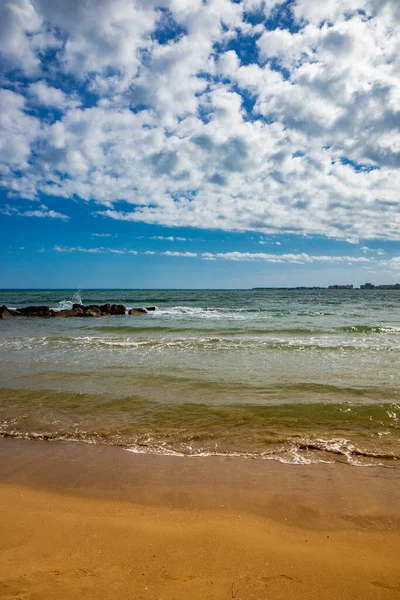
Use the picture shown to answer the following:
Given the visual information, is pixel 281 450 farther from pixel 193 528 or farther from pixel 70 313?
pixel 70 313

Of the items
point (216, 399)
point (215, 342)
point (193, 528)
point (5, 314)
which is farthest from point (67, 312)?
point (193, 528)

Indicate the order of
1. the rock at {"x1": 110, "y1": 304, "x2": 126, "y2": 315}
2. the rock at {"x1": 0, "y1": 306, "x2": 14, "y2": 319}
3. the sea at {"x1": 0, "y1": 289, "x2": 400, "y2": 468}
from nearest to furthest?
1. the sea at {"x1": 0, "y1": 289, "x2": 400, "y2": 468}
2. the rock at {"x1": 0, "y1": 306, "x2": 14, "y2": 319}
3. the rock at {"x1": 110, "y1": 304, "x2": 126, "y2": 315}

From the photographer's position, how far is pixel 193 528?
350 cm

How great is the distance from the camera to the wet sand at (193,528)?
2732 mm

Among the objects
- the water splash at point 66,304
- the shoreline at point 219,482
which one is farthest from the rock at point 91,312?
the shoreline at point 219,482

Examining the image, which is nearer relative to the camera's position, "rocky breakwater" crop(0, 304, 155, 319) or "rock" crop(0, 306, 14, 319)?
"rock" crop(0, 306, 14, 319)

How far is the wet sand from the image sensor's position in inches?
108

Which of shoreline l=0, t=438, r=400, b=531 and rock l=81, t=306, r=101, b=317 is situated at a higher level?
rock l=81, t=306, r=101, b=317

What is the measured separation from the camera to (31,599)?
254 cm

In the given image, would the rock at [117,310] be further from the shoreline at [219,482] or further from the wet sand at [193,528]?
the wet sand at [193,528]

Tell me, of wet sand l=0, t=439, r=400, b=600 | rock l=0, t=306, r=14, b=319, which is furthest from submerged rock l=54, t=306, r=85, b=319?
wet sand l=0, t=439, r=400, b=600

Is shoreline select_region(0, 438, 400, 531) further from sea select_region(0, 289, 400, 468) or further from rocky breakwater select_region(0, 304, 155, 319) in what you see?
rocky breakwater select_region(0, 304, 155, 319)

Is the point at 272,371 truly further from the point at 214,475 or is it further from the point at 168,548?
the point at 168,548

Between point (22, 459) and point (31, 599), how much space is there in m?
2.93
